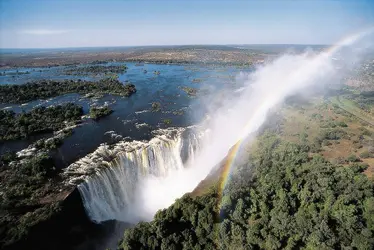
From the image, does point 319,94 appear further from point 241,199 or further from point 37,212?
point 37,212

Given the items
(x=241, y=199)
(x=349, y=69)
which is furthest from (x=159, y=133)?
(x=349, y=69)

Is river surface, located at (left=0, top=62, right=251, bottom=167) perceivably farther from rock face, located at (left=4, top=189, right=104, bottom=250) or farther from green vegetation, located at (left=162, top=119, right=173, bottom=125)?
rock face, located at (left=4, top=189, right=104, bottom=250)

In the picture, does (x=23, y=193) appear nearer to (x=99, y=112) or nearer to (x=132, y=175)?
(x=132, y=175)

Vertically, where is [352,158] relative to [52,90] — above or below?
below

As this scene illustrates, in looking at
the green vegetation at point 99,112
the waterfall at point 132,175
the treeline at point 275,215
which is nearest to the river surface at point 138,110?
the green vegetation at point 99,112

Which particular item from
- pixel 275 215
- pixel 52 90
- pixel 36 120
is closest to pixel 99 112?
pixel 36 120

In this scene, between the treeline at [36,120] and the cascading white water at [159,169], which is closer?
the cascading white water at [159,169]

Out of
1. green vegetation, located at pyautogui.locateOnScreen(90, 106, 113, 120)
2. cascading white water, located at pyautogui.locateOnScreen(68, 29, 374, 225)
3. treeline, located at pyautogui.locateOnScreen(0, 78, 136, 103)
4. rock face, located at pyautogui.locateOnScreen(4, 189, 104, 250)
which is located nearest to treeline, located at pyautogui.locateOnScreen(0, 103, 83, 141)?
green vegetation, located at pyautogui.locateOnScreen(90, 106, 113, 120)

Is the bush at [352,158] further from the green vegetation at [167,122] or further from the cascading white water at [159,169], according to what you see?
the green vegetation at [167,122]
